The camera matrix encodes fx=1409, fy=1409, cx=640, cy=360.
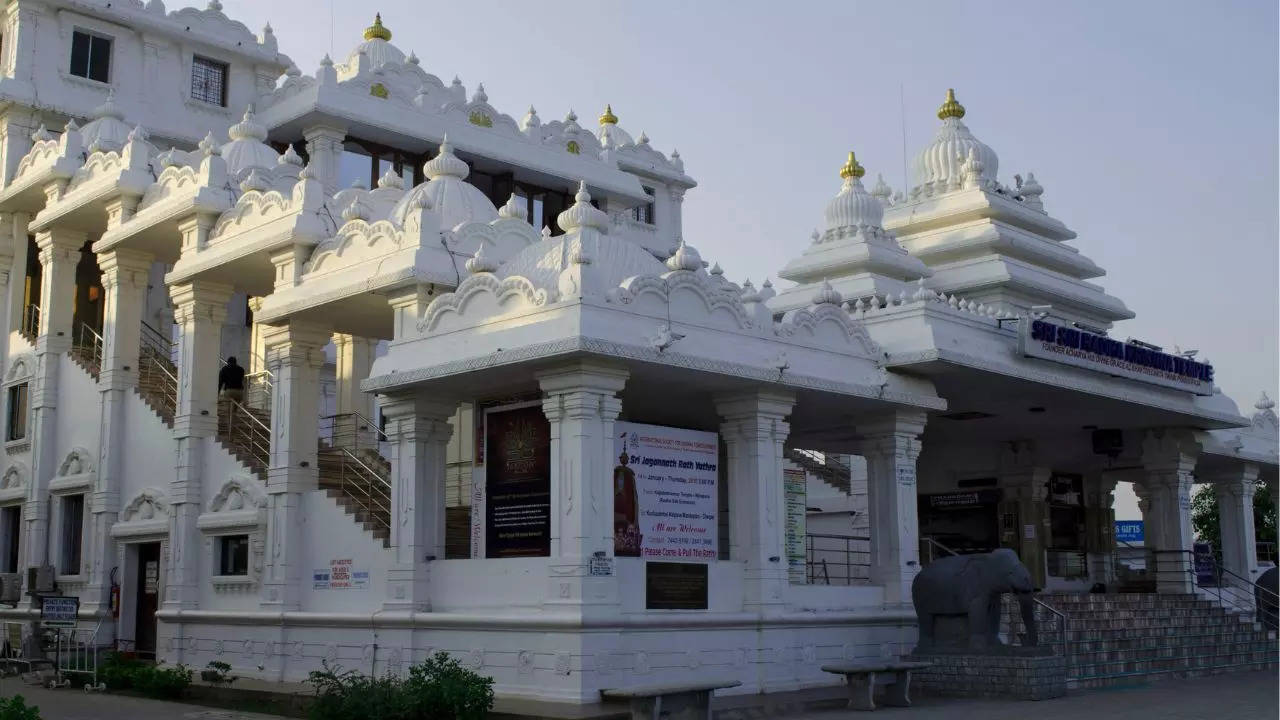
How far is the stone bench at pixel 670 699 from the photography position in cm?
1547

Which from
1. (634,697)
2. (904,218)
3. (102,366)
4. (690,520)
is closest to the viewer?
→ (634,697)

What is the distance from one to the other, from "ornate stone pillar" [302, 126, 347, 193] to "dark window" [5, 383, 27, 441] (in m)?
7.10

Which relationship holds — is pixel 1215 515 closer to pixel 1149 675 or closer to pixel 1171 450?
pixel 1171 450

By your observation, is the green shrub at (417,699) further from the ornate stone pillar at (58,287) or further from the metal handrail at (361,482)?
the ornate stone pillar at (58,287)

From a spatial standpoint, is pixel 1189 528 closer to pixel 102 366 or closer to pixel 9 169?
pixel 102 366

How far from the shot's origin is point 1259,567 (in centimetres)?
3167

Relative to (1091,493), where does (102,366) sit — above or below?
above

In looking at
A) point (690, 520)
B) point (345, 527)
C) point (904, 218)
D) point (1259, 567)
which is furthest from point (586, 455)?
point (1259, 567)

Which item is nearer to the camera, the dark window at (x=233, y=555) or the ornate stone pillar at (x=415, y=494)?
the ornate stone pillar at (x=415, y=494)

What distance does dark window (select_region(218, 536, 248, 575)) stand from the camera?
73.4 ft

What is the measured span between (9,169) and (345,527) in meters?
12.2

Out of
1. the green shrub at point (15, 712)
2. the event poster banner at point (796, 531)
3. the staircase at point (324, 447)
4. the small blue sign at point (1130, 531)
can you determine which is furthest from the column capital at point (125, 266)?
the small blue sign at point (1130, 531)

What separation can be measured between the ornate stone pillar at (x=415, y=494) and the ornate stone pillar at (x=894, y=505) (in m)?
6.49

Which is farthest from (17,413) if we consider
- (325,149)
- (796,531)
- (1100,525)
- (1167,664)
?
(1100,525)
